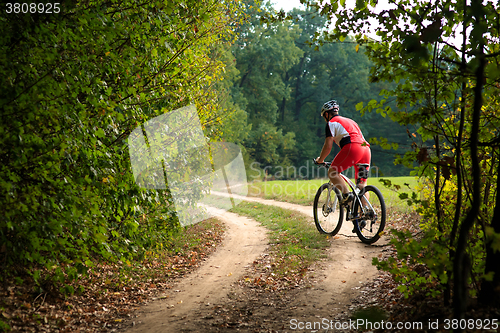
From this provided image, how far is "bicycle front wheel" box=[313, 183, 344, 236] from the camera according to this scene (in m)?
7.35

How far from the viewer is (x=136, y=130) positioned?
19.3 ft

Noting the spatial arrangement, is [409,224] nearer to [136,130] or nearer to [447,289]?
[447,289]

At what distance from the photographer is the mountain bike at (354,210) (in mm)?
6390

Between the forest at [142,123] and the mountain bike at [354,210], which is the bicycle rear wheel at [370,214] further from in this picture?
the forest at [142,123]

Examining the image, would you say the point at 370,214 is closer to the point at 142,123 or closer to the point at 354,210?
the point at 354,210

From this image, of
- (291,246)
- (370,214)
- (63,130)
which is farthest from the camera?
(291,246)

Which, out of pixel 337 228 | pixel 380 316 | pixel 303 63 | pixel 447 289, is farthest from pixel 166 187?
pixel 303 63

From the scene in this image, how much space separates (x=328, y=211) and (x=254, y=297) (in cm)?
323

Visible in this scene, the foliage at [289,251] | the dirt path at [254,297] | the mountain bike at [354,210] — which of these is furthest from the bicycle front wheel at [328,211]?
the dirt path at [254,297]

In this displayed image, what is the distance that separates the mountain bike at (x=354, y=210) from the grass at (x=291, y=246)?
39 cm

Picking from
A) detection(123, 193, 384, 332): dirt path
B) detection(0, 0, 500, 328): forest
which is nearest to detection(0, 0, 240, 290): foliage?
detection(0, 0, 500, 328): forest

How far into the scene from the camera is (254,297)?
496 cm

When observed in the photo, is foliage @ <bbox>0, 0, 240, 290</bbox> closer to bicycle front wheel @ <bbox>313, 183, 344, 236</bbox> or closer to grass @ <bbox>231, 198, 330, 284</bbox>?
grass @ <bbox>231, 198, 330, 284</bbox>

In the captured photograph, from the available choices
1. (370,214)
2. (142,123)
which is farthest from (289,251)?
(142,123)
